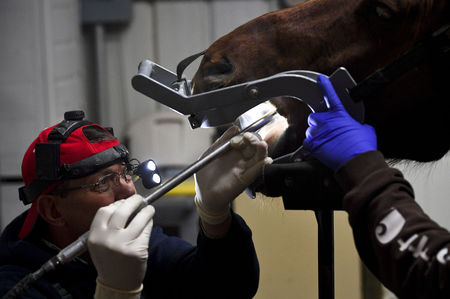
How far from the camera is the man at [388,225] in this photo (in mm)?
777

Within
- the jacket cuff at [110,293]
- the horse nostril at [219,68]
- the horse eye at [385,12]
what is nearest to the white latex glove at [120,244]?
the jacket cuff at [110,293]

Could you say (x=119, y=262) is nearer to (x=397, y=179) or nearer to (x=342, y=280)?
(x=397, y=179)

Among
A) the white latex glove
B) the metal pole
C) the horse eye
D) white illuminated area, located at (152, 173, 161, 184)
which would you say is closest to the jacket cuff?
the white latex glove

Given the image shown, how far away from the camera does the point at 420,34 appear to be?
1023 mm

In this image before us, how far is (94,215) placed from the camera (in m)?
1.20

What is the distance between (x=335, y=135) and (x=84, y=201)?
1.89 ft

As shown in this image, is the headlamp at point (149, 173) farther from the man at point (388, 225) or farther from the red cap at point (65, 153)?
the man at point (388, 225)

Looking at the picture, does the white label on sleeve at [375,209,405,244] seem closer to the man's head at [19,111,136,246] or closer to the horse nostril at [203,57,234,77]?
the horse nostril at [203,57,234,77]

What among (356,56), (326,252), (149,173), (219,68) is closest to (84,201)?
(149,173)

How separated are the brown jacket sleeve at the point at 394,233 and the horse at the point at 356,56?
0.74 ft

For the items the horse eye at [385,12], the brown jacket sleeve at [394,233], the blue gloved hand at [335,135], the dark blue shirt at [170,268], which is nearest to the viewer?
the brown jacket sleeve at [394,233]

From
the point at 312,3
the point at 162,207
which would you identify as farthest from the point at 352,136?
the point at 162,207

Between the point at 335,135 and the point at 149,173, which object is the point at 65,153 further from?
the point at 335,135

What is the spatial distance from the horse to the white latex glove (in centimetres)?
28
